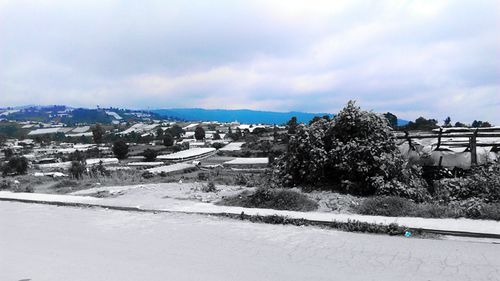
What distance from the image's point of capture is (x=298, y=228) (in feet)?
29.3

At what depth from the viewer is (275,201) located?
11094 mm

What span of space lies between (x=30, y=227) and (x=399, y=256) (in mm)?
8349

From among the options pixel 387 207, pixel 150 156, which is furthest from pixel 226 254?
pixel 150 156

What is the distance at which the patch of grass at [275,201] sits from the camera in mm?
10703

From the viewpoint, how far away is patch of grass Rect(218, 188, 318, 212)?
10.7 metres

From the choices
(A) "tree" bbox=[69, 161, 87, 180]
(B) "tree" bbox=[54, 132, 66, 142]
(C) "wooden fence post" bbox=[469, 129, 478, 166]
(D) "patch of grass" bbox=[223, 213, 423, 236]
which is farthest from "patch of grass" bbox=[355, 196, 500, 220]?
(B) "tree" bbox=[54, 132, 66, 142]

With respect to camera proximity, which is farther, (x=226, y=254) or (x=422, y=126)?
(x=422, y=126)

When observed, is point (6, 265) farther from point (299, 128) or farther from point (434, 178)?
point (434, 178)

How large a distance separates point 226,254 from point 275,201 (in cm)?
413

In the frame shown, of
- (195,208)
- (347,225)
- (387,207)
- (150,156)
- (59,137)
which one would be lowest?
(59,137)

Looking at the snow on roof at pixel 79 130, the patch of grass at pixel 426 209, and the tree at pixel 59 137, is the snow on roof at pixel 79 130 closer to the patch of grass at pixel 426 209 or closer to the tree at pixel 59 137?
the tree at pixel 59 137

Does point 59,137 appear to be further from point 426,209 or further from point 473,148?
point 426,209

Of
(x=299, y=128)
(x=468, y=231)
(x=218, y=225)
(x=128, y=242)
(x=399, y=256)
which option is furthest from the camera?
(x=299, y=128)

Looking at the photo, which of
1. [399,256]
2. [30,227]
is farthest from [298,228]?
[30,227]
